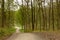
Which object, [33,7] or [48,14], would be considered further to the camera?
[48,14]

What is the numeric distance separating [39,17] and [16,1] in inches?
395

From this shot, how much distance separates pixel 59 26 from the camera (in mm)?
46219

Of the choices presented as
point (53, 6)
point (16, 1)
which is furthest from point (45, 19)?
point (16, 1)

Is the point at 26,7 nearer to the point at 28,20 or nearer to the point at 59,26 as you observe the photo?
the point at 28,20

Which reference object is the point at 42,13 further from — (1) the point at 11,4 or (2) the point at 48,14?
(1) the point at 11,4

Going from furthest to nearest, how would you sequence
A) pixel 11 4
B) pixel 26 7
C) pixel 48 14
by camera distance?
pixel 48 14 < pixel 26 7 < pixel 11 4

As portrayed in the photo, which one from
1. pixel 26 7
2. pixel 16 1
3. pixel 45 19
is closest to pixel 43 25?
pixel 45 19

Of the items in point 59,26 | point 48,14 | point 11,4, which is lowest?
point 59,26

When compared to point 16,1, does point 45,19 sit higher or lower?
lower

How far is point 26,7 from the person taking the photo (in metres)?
45.1

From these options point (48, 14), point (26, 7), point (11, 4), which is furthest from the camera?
point (48, 14)

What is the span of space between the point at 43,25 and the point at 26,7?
815 centimetres

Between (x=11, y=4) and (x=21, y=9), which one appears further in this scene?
(x=21, y=9)

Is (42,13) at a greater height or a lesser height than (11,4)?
lesser
